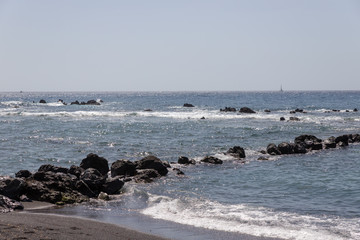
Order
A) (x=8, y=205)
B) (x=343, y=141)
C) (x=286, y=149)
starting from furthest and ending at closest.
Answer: (x=343, y=141) < (x=286, y=149) < (x=8, y=205)

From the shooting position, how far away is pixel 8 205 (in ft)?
47.2

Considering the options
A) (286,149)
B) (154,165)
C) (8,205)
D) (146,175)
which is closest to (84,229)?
(8,205)

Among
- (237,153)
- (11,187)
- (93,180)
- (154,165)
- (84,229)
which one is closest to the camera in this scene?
(84,229)

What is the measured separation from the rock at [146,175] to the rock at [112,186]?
2364 mm

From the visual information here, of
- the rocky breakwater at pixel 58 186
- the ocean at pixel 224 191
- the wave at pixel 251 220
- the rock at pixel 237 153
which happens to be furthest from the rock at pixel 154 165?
the rock at pixel 237 153

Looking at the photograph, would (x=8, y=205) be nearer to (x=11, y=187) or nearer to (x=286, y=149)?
(x=11, y=187)

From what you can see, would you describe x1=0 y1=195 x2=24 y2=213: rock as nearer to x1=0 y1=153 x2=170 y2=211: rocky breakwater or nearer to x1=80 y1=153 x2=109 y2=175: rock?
x1=0 y1=153 x2=170 y2=211: rocky breakwater

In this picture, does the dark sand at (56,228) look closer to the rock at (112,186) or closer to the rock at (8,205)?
the rock at (8,205)

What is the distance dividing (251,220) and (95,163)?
1060 centimetres

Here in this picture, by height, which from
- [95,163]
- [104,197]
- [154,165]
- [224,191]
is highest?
[95,163]

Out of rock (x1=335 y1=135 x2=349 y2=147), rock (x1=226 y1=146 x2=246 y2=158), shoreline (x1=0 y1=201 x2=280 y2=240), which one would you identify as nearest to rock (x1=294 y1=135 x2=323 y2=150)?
rock (x1=335 y1=135 x2=349 y2=147)

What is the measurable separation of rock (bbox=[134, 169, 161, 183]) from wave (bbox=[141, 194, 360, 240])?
4.03 meters

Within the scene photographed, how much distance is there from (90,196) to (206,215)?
5.04 m

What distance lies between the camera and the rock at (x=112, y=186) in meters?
17.9
